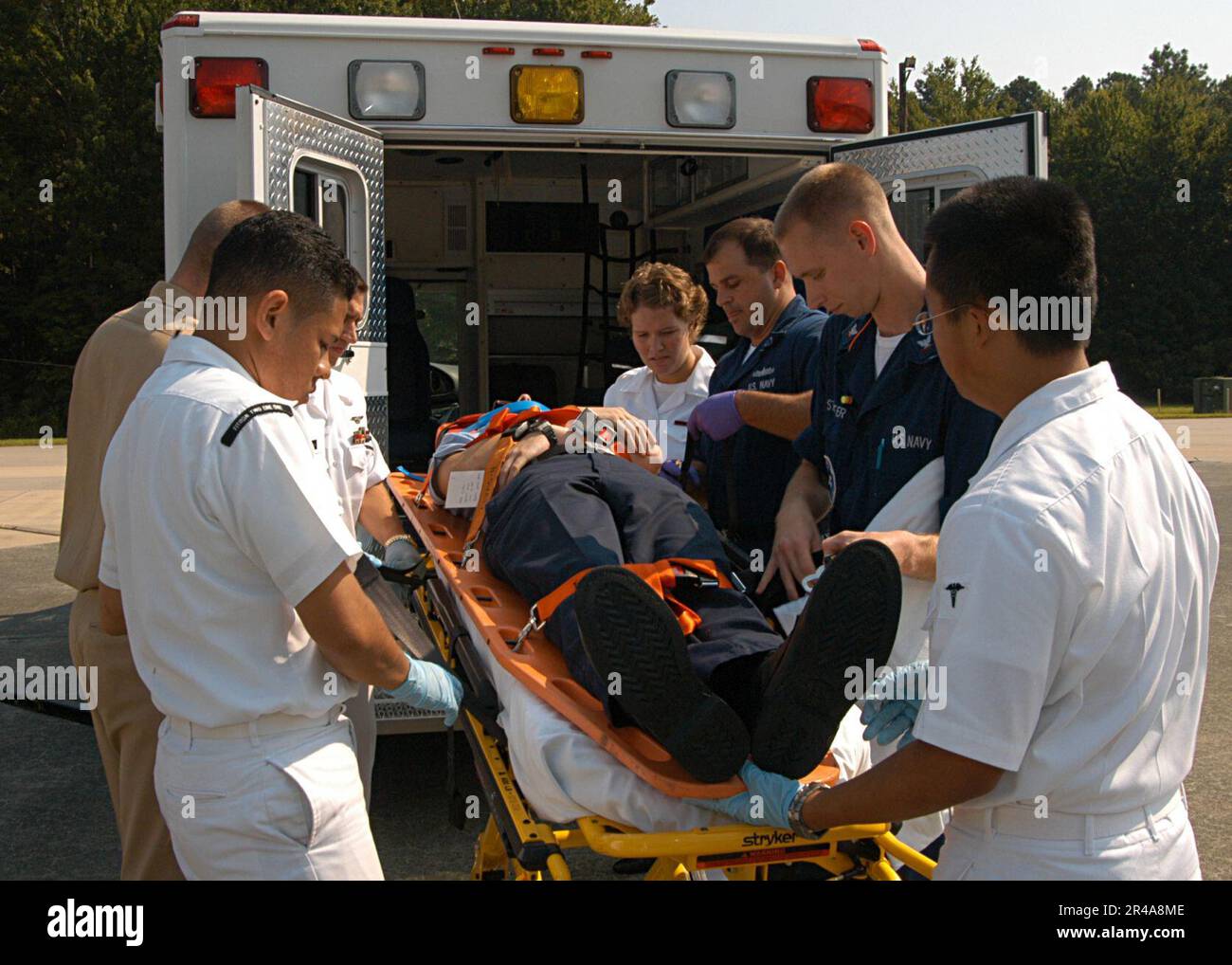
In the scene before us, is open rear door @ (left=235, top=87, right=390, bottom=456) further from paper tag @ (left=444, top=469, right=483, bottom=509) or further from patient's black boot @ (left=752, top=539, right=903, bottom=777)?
patient's black boot @ (left=752, top=539, right=903, bottom=777)

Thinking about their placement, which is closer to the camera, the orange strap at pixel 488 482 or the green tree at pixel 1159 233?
the orange strap at pixel 488 482

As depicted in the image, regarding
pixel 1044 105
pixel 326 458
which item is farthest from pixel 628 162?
pixel 1044 105

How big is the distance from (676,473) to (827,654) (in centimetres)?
189

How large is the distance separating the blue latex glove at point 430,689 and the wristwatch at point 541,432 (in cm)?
124

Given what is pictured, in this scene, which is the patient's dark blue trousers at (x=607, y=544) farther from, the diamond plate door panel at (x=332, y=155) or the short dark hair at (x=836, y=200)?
the diamond plate door panel at (x=332, y=155)

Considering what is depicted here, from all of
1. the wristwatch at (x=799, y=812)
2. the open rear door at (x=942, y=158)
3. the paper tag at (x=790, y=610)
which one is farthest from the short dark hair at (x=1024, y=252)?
the open rear door at (x=942, y=158)

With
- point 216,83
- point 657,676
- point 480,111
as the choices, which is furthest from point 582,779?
point 216,83

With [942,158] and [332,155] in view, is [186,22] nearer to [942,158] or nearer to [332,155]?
[332,155]

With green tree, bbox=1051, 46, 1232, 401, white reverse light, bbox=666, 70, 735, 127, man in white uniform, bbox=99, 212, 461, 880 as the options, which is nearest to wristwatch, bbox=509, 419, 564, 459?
white reverse light, bbox=666, 70, 735, 127

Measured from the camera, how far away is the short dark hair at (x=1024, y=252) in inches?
61.7

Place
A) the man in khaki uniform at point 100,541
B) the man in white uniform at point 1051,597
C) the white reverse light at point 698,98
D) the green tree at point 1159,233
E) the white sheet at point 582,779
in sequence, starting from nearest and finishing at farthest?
the man in white uniform at point 1051,597, the white sheet at point 582,779, the man in khaki uniform at point 100,541, the white reverse light at point 698,98, the green tree at point 1159,233

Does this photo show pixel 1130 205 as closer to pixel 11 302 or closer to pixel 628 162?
pixel 11 302

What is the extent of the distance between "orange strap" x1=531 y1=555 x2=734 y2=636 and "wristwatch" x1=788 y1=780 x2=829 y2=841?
1.88 feet

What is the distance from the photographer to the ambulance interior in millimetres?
7680
